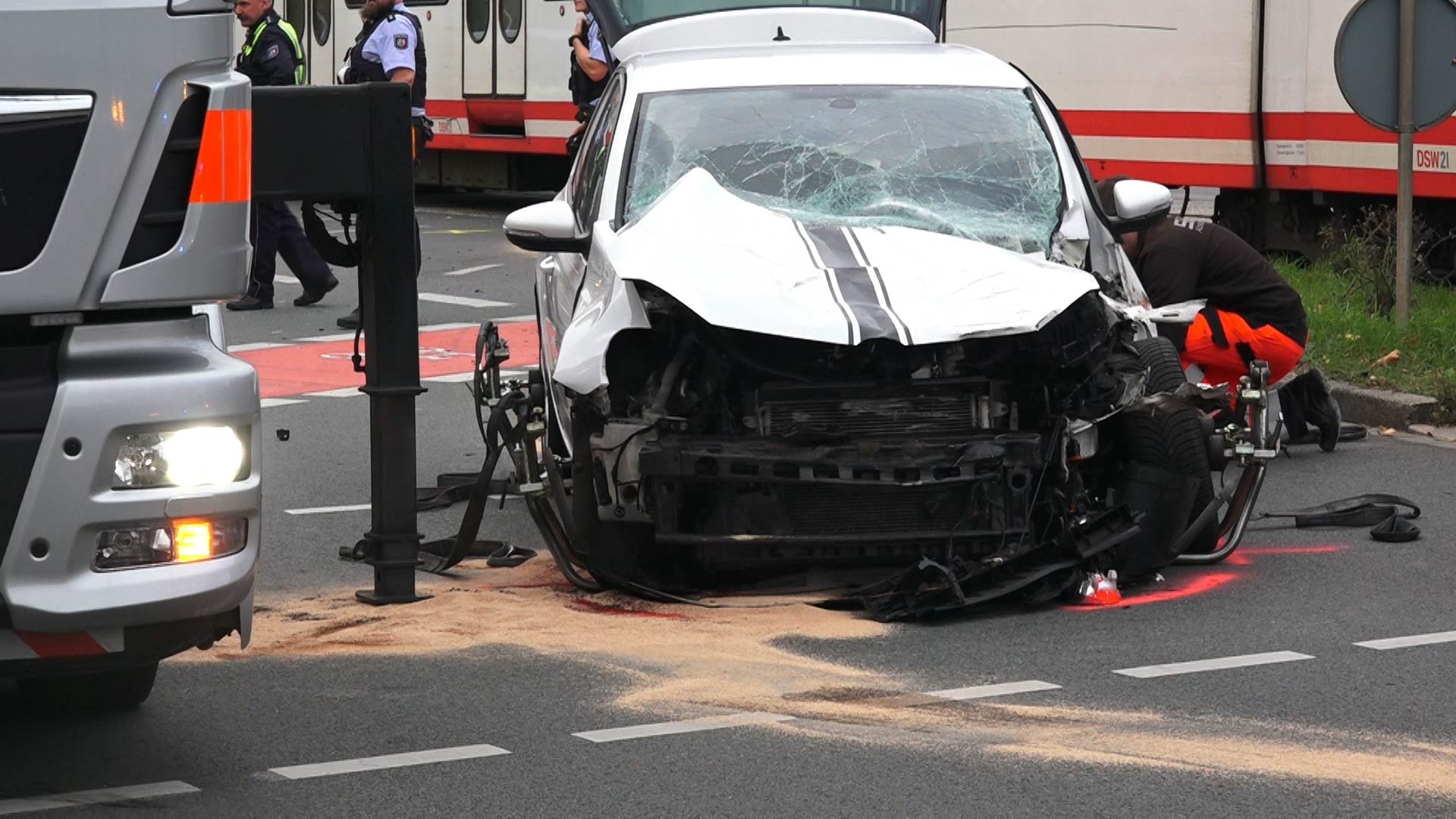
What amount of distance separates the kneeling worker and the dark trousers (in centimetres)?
758

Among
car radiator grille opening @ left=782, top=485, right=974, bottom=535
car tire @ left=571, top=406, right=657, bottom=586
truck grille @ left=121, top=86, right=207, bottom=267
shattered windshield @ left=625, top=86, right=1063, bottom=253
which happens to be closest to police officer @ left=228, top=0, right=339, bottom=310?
shattered windshield @ left=625, top=86, right=1063, bottom=253

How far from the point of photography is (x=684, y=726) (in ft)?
18.8

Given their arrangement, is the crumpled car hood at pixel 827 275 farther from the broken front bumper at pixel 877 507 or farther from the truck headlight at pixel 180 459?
the truck headlight at pixel 180 459

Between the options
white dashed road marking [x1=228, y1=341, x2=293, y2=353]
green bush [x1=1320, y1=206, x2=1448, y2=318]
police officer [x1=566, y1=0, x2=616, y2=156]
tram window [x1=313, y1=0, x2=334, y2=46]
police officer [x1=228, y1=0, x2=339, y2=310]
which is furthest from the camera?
tram window [x1=313, y1=0, x2=334, y2=46]

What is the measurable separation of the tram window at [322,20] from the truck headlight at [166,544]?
2480cm

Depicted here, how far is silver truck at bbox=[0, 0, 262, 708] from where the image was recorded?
4562 mm

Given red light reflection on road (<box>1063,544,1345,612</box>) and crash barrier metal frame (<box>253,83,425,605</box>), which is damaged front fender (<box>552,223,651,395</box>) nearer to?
crash barrier metal frame (<box>253,83,425,605</box>)

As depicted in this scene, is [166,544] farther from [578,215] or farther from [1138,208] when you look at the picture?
[1138,208]

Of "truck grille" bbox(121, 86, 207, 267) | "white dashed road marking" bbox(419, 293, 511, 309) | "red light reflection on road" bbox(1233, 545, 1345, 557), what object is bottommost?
"red light reflection on road" bbox(1233, 545, 1345, 557)

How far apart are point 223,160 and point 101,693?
1.85m

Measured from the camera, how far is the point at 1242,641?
6.71m

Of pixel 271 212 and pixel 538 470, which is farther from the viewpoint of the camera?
pixel 271 212

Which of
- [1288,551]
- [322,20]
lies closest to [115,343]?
[1288,551]

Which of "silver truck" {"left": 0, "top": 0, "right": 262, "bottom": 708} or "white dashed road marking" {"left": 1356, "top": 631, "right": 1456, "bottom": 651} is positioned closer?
"silver truck" {"left": 0, "top": 0, "right": 262, "bottom": 708}
